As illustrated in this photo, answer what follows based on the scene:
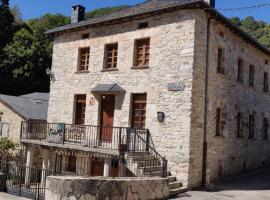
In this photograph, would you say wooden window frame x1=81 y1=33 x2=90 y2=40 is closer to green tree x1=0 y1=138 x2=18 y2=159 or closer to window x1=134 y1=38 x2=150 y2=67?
window x1=134 y1=38 x2=150 y2=67

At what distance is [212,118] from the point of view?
47.1 feet

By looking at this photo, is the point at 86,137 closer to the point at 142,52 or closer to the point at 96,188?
the point at 142,52

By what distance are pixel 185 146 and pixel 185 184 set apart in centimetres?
137

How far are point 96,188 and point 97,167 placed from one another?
21.0 feet

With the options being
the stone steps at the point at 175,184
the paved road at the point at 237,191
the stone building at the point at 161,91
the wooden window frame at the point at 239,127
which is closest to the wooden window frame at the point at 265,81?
the stone building at the point at 161,91

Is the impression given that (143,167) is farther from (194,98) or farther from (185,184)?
(194,98)

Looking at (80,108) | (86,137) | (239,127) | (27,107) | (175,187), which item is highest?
(27,107)

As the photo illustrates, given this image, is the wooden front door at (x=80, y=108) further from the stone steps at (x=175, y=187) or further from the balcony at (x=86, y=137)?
the stone steps at (x=175, y=187)

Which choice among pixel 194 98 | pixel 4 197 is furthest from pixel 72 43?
pixel 4 197

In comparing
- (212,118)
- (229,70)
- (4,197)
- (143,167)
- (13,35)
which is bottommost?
(4,197)

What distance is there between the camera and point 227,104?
51.7ft

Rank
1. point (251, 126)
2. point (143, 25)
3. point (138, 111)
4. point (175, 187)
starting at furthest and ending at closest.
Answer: point (251, 126) < point (143, 25) < point (138, 111) < point (175, 187)

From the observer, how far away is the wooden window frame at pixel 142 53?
48.5 ft

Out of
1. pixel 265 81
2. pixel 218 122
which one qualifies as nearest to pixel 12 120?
pixel 218 122
